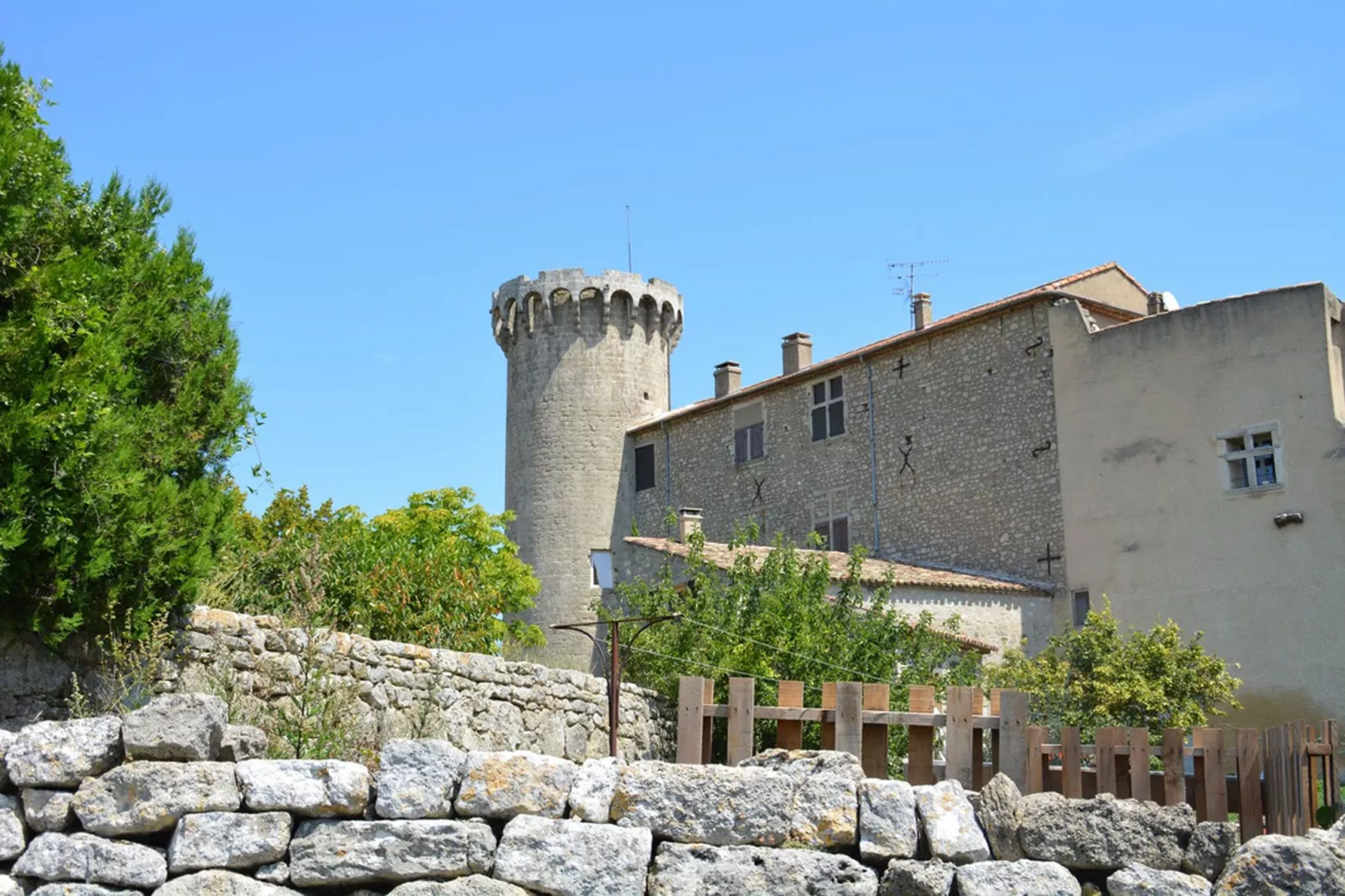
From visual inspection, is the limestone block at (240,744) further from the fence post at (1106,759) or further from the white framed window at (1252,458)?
the white framed window at (1252,458)

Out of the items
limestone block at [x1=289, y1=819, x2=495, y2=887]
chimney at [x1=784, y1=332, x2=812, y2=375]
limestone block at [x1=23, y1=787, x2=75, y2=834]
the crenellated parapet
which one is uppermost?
the crenellated parapet

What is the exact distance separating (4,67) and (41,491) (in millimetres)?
2940

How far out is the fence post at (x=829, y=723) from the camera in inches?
384

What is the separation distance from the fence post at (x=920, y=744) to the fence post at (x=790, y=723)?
30.0 inches

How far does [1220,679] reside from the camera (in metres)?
20.0

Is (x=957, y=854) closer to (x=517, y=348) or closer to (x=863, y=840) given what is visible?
(x=863, y=840)

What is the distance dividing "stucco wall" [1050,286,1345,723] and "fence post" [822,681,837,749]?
46.6 ft

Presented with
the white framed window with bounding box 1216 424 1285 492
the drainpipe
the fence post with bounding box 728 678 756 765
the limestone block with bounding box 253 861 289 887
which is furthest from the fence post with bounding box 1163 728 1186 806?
the drainpipe

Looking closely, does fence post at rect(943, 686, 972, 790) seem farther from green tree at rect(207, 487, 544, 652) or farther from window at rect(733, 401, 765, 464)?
window at rect(733, 401, 765, 464)

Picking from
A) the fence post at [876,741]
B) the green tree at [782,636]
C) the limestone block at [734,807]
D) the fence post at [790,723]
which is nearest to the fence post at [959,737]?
the fence post at [876,741]

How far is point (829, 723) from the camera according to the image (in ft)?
32.3

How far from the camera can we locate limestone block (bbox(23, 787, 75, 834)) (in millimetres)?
6676

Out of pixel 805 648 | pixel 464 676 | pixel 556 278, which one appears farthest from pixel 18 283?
pixel 556 278

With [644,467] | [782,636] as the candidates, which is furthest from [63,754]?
[644,467]
